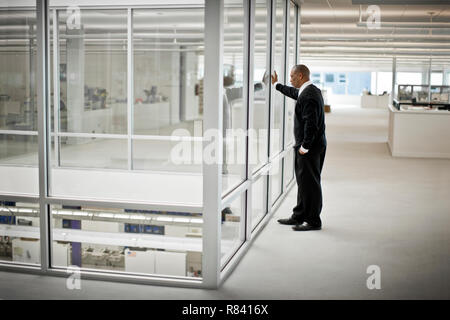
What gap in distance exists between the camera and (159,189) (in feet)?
30.6

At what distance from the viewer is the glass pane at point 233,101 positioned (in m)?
4.44

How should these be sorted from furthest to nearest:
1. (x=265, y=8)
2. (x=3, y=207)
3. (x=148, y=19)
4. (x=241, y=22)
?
(x=148, y=19) < (x=265, y=8) < (x=3, y=207) < (x=241, y=22)

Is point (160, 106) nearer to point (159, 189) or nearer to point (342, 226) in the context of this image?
point (159, 189)

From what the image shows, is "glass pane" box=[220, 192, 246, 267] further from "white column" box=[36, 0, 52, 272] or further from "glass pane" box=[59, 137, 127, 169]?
"glass pane" box=[59, 137, 127, 169]

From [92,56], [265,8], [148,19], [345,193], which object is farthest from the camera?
[92,56]

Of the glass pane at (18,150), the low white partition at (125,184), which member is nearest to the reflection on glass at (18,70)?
the glass pane at (18,150)

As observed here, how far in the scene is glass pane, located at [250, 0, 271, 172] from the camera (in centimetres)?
545

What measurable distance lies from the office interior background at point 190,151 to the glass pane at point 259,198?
0.07 feet

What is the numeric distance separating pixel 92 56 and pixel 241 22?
5.27 m

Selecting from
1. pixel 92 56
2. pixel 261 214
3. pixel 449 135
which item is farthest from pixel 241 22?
pixel 449 135

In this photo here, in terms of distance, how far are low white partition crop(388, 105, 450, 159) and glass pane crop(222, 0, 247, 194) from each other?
24.8 feet

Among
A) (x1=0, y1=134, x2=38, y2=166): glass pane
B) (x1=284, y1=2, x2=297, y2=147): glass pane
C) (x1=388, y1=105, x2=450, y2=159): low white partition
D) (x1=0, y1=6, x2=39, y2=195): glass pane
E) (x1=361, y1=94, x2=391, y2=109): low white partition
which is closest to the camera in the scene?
(x1=284, y1=2, x2=297, y2=147): glass pane

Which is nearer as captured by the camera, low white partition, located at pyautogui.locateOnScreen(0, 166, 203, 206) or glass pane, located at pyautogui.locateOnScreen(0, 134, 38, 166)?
glass pane, located at pyautogui.locateOnScreen(0, 134, 38, 166)

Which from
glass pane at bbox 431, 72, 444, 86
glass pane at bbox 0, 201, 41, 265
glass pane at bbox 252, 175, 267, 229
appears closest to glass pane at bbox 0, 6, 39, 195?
glass pane at bbox 0, 201, 41, 265
